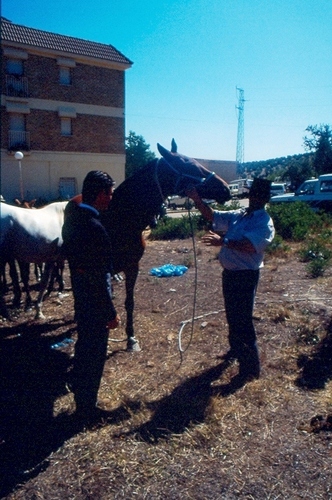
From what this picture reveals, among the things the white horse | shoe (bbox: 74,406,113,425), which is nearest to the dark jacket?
shoe (bbox: 74,406,113,425)

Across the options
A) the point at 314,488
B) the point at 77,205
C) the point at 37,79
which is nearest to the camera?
the point at 314,488

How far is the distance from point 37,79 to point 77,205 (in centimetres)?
2629

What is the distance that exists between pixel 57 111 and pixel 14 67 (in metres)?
3.41

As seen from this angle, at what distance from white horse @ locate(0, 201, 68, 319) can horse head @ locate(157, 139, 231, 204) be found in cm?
251

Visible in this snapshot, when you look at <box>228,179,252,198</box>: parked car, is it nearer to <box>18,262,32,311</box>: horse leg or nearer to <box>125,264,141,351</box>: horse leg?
<box>125,264,141,351</box>: horse leg

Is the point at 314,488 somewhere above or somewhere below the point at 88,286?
below

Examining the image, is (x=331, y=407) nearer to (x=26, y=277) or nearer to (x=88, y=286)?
(x=88, y=286)

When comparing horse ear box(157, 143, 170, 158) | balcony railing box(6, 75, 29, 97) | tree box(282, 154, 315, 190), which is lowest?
horse ear box(157, 143, 170, 158)

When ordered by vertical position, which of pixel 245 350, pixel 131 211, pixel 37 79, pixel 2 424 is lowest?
pixel 2 424

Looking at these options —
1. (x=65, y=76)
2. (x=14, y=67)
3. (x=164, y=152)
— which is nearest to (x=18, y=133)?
(x=14, y=67)

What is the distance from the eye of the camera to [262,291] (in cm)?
695

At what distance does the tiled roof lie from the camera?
81.8 ft

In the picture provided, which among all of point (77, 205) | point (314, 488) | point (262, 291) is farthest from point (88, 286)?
point (262, 291)

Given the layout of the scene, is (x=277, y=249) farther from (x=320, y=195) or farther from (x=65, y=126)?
(x=65, y=126)
